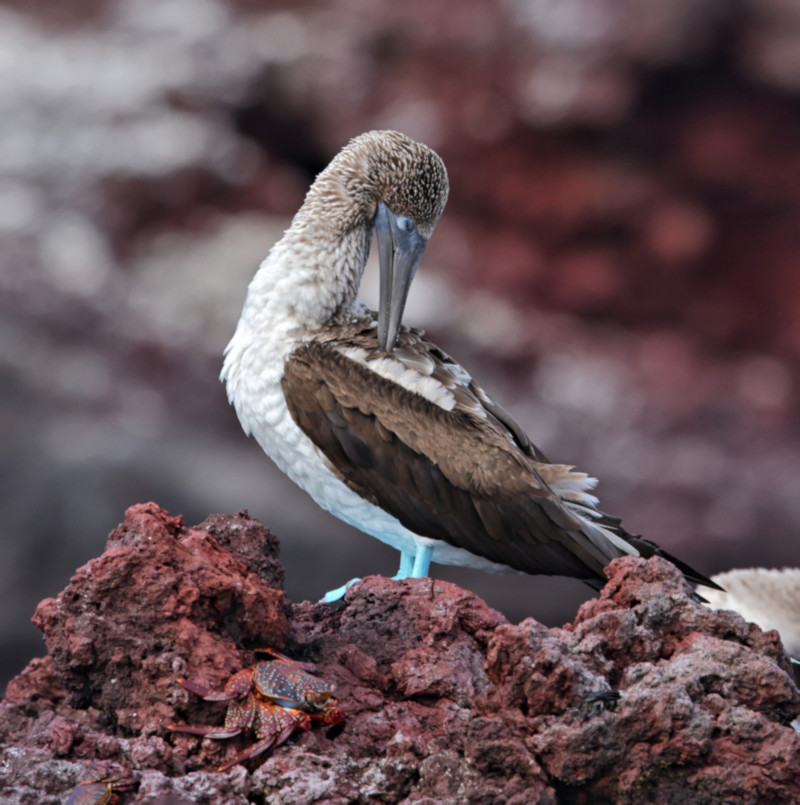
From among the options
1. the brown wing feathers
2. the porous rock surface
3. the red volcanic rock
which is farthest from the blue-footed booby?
the red volcanic rock

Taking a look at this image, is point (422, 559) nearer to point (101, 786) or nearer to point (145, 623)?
point (145, 623)

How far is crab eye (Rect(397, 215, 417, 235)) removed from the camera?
3500 mm

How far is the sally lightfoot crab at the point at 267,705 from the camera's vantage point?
2.23 metres

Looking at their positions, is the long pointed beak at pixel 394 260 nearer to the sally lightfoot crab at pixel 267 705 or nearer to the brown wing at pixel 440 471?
the brown wing at pixel 440 471

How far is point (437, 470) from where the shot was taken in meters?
3.18

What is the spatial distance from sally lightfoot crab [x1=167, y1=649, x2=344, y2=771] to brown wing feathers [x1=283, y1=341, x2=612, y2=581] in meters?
1.00

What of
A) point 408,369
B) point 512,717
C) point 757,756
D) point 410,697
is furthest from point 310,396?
point 757,756

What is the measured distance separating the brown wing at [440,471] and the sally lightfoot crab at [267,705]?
100 centimetres

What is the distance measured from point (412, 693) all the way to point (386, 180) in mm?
1831

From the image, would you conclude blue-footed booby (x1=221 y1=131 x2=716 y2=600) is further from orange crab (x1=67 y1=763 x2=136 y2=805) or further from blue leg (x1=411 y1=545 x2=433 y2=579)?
orange crab (x1=67 y1=763 x2=136 y2=805)

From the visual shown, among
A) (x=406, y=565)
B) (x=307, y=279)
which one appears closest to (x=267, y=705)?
(x=406, y=565)

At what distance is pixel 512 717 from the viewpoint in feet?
7.18

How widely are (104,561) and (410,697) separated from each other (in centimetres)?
87

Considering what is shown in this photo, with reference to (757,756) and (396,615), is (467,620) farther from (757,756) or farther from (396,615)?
(757,756)
